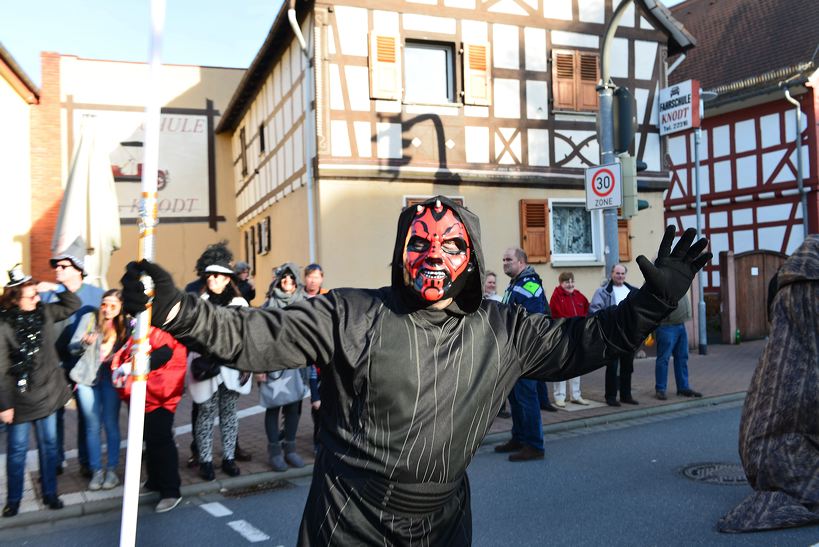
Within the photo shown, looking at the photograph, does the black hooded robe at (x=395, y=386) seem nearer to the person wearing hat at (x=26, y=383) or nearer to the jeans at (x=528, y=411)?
the person wearing hat at (x=26, y=383)

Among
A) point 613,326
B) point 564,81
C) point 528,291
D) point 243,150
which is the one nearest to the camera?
point 613,326

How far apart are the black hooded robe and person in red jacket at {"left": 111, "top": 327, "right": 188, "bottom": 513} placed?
146 inches

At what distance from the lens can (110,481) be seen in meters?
6.41

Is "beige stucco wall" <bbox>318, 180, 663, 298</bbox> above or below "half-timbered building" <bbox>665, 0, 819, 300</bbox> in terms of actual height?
below

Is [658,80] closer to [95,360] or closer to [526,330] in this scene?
[95,360]

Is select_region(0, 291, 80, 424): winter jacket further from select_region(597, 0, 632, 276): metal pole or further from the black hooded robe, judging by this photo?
select_region(597, 0, 632, 276): metal pole

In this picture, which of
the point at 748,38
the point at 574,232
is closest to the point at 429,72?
the point at 574,232

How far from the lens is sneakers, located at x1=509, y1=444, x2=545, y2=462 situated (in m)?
7.15

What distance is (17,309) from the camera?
574 centimetres

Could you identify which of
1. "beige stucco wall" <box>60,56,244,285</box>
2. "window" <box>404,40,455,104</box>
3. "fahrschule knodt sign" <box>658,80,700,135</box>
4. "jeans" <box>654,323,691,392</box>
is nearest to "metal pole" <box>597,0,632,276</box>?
"jeans" <box>654,323,691,392</box>

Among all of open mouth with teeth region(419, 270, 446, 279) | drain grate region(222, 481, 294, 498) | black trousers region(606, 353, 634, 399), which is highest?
open mouth with teeth region(419, 270, 446, 279)

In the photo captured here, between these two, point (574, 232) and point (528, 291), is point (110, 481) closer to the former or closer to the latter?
point (528, 291)

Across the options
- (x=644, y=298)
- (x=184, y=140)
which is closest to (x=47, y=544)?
(x=644, y=298)

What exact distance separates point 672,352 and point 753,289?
8651 mm
